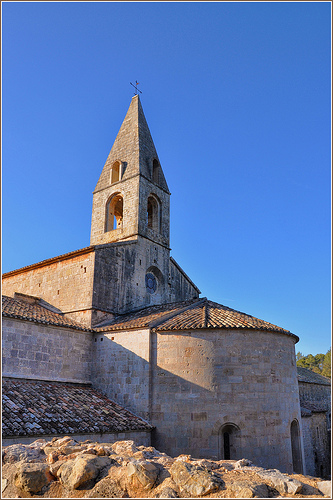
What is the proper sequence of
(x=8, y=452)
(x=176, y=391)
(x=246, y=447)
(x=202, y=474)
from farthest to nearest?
1. (x=176, y=391)
2. (x=246, y=447)
3. (x=8, y=452)
4. (x=202, y=474)

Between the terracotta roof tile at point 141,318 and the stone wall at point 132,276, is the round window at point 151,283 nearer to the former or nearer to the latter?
the stone wall at point 132,276

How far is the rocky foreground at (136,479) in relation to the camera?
514cm

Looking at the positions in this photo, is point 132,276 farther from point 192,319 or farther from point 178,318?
point 192,319

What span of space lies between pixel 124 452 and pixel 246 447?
6.62 m

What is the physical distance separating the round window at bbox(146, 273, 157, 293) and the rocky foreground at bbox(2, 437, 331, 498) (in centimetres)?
1307

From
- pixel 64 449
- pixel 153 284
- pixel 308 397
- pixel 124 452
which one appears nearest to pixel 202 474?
pixel 124 452

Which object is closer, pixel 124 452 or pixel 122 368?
pixel 124 452

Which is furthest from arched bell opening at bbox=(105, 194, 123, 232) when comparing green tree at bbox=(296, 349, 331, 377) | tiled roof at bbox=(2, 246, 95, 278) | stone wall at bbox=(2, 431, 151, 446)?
green tree at bbox=(296, 349, 331, 377)

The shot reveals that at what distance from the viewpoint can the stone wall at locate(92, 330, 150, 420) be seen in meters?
13.4

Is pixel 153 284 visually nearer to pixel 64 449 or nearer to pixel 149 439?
pixel 149 439

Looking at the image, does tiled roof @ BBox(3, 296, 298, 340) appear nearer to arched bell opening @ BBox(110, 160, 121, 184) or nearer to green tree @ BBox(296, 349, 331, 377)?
arched bell opening @ BBox(110, 160, 121, 184)

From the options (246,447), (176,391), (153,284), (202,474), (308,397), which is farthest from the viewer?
(308,397)

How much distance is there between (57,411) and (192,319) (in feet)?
17.6

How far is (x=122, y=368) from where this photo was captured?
14.3 meters
